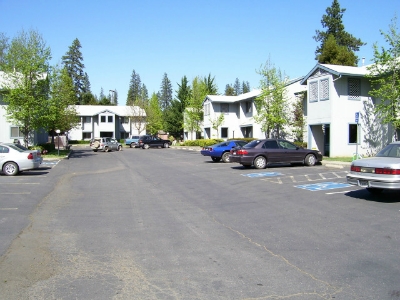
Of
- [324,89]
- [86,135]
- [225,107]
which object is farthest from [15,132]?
[86,135]

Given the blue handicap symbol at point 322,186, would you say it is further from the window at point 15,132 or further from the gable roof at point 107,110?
the gable roof at point 107,110

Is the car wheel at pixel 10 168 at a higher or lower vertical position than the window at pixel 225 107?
lower

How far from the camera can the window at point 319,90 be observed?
84.1 ft

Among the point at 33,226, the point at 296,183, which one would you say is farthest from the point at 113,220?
the point at 296,183

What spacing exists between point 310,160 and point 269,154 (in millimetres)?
2538

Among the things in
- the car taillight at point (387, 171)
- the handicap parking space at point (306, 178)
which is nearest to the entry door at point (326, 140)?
the handicap parking space at point (306, 178)

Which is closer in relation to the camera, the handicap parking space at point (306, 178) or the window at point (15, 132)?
the handicap parking space at point (306, 178)

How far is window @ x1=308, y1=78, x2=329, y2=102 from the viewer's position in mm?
25625

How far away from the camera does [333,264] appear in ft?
19.4

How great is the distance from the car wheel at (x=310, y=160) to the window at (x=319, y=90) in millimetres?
6024

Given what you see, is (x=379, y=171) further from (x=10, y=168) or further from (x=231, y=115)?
(x=231, y=115)

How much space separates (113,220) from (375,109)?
20.9 m

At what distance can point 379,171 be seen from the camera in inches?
421

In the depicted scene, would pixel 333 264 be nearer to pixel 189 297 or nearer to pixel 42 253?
pixel 189 297
